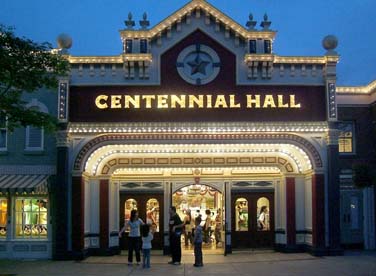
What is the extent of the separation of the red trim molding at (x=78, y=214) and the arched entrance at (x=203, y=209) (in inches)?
193

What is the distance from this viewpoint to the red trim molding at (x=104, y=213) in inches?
926

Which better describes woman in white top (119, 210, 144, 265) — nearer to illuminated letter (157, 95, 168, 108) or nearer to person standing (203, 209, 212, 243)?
illuminated letter (157, 95, 168, 108)

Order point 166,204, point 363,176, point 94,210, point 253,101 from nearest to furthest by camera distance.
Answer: point 363,176
point 253,101
point 94,210
point 166,204

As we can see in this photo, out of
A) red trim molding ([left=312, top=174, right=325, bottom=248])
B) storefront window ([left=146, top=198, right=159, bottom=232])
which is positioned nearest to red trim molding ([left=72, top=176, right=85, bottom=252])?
storefront window ([left=146, top=198, right=159, bottom=232])

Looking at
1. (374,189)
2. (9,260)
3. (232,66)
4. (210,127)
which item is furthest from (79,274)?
(374,189)

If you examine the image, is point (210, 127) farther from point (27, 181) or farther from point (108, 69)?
point (27, 181)

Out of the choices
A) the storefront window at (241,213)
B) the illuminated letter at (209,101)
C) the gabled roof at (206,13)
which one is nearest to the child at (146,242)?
the illuminated letter at (209,101)

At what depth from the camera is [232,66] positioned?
2259cm

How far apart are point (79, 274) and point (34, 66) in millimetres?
6175

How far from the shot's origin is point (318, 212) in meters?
22.2

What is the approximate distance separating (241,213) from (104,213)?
5.62 m

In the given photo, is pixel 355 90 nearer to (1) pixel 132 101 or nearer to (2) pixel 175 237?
(1) pixel 132 101

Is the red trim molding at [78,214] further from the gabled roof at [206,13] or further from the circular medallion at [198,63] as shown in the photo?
the gabled roof at [206,13]

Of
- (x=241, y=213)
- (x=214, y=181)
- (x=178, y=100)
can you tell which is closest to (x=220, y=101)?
(x=178, y=100)
